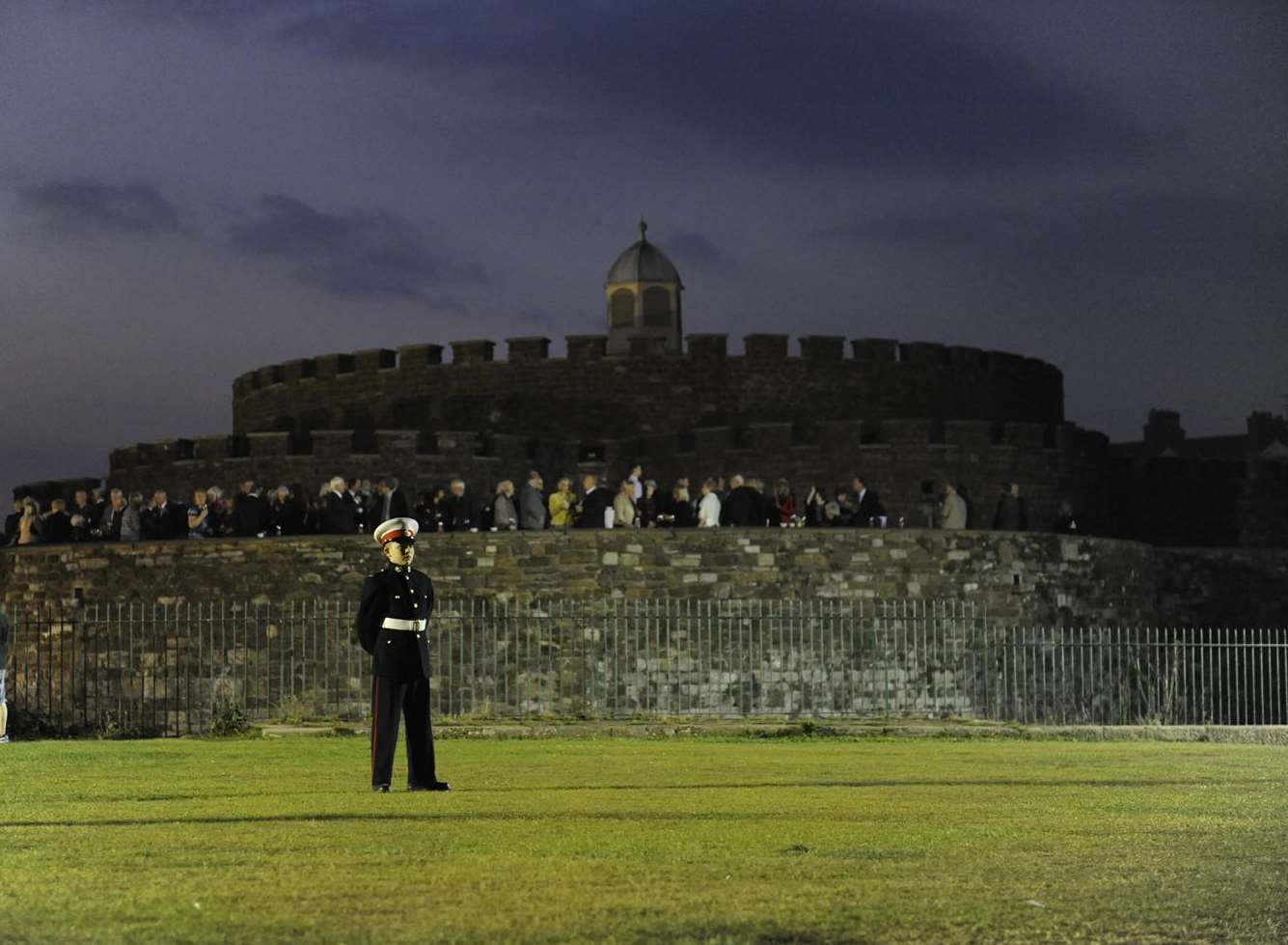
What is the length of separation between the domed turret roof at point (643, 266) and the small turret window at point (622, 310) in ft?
1.09

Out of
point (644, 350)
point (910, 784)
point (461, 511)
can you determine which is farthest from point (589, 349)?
point (910, 784)

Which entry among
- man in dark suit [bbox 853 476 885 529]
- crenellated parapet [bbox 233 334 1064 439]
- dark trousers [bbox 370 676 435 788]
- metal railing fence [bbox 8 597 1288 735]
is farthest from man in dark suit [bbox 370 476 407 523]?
dark trousers [bbox 370 676 435 788]

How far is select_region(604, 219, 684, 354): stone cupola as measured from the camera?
4584cm

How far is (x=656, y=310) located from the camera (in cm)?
4600

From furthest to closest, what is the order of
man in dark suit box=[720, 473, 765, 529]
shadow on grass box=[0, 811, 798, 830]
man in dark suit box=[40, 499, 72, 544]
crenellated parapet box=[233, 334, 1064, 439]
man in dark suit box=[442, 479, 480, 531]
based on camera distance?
crenellated parapet box=[233, 334, 1064, 439] < man in dark suit box=[40, 499, 72, 544] < man in dark suit box=[442, 479, 480, 531] < man in dark suit box=[720, 473, 765, 529] < shadow on grass box=[0, 811, 798, 830]

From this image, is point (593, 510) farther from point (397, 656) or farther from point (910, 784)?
point (397, 656)

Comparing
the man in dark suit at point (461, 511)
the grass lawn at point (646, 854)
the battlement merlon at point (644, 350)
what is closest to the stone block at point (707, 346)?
the battlement merlon at point (644, 350)

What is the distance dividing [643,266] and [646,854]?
37758 mm

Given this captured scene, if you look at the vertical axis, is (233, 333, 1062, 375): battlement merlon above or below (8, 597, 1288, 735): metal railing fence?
above

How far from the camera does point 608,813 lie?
11.0m

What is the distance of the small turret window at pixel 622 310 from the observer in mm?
46062

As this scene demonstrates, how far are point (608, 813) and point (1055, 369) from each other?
35.5m

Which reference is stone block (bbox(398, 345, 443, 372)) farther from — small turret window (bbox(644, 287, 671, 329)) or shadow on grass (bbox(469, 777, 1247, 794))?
shadow on grass (bbox(469, 777, 1247, 794))

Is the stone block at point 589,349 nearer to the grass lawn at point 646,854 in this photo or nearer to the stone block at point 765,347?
the stone block at point 765,347
